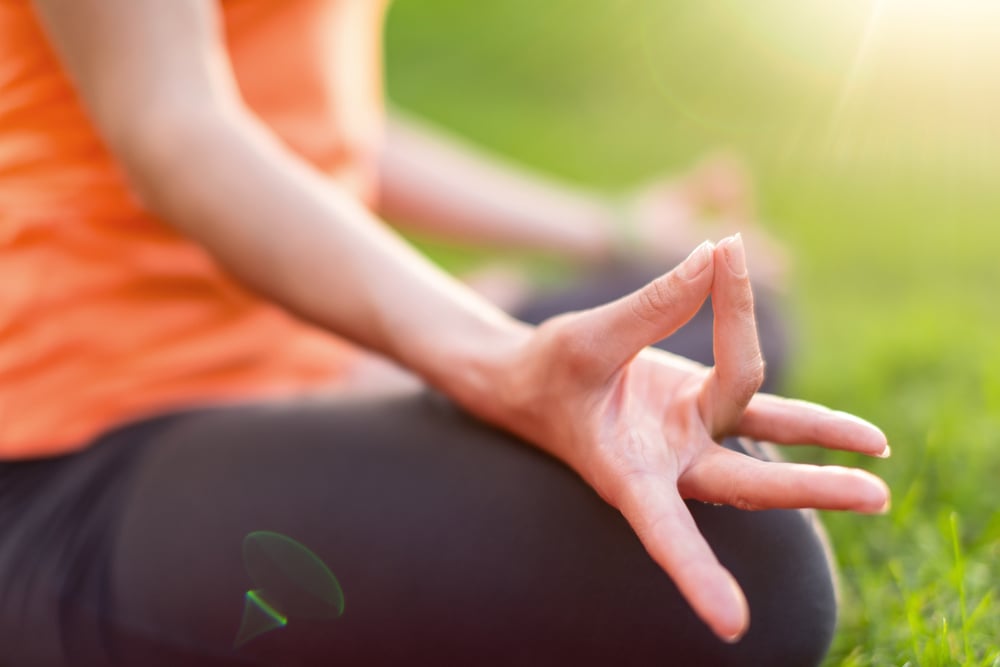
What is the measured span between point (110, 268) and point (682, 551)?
2.42ft

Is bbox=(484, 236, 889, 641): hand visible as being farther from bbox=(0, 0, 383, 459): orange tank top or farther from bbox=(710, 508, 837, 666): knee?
bbox=(0, 0, 383, 459): orange tank top

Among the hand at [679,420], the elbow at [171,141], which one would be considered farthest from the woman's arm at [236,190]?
the hand at [679,420]

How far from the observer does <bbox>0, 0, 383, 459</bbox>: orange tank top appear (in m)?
0.98

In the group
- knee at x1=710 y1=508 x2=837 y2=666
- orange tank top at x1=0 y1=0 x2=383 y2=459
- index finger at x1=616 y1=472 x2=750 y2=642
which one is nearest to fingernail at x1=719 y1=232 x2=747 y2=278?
index finger at x1=616 y1=472 x2=750 y2=642

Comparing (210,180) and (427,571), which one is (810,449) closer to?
(427,571)

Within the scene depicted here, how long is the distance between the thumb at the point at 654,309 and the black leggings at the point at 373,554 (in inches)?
7.3

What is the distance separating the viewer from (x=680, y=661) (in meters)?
0.85

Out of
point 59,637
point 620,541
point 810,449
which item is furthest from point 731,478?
point 810,449

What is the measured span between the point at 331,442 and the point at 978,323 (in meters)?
2.08

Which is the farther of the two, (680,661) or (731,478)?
(680,661)

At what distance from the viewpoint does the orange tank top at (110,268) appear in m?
0.98

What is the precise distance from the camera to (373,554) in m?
0.88

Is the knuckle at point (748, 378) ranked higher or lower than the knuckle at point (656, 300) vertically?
lower

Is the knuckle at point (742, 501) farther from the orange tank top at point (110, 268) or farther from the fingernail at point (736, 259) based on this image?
the orange tank top at point (110, 268)
